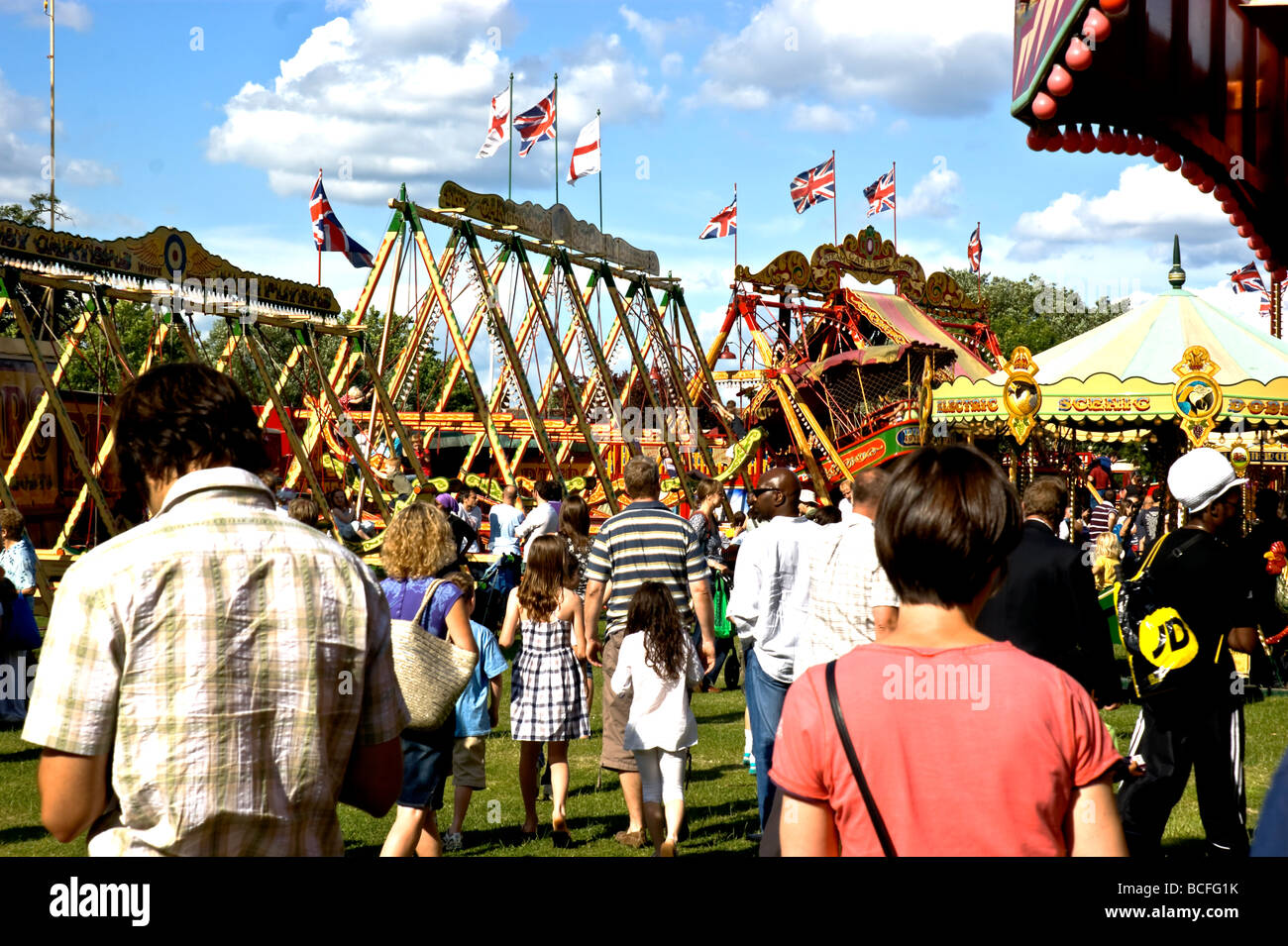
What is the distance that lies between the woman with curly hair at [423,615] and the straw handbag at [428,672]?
0.55m

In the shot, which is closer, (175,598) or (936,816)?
(936,816)

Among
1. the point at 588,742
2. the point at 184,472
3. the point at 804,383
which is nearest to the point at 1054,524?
the point at 184,472

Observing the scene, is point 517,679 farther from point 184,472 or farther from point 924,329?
point 924,329

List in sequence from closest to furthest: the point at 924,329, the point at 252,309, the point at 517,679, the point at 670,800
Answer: the point at 670,800, the point at 517,679, the point at 252,309, the point at 924,329

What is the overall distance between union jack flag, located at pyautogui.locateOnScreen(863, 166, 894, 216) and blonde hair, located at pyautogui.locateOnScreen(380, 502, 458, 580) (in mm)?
31720

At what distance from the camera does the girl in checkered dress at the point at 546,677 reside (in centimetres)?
688

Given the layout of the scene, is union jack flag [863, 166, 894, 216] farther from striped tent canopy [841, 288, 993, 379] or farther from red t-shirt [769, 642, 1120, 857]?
red t-shirt [769, 642, 1120, 857]

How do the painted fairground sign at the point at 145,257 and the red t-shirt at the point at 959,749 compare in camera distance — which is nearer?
the red t-shirt at the point at 959,749

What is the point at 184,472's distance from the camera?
255 centimetres

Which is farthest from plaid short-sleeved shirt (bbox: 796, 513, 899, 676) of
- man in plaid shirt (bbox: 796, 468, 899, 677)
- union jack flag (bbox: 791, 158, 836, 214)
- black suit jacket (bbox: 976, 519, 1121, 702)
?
union jack flag (bbox: 791, 158, 836, 214)

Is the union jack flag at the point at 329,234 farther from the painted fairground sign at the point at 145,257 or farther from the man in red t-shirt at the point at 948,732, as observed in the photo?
the man in red t-shirt at the point at 948,732

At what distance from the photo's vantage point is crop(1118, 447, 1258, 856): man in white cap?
5473 millimetres

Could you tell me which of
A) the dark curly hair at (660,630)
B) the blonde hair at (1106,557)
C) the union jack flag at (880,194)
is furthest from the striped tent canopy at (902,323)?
the dark curly hair at (660,630)
